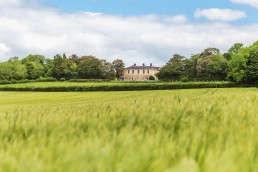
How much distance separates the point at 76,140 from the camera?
2248mm

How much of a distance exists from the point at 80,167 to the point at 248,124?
165 cm

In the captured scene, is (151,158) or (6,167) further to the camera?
(151,158)

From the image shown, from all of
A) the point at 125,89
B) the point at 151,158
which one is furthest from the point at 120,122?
the point at 125,89

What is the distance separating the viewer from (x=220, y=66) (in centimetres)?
16100

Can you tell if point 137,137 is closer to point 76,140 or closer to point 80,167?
point 76,140

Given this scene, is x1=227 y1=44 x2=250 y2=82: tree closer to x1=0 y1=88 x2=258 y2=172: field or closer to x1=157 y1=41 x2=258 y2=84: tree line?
x1=157 y1=41 x2=258 y2=84: tree line

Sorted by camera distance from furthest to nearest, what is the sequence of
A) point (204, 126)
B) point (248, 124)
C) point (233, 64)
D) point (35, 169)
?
point (233, 64) < point (248, 124) < point (204, 126) < point (35, 169)

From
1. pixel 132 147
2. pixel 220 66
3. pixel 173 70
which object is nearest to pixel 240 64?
pixel 220 66

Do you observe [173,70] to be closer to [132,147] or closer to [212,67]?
[212,67]

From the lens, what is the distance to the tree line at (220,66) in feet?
411

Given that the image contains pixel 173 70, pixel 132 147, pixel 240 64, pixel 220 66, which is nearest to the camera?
pixel 132 147

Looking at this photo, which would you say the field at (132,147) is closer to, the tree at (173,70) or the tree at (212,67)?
the tree at (212,67)

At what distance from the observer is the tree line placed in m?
125

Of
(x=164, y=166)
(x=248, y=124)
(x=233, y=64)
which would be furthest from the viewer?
(x=233, y=64)
